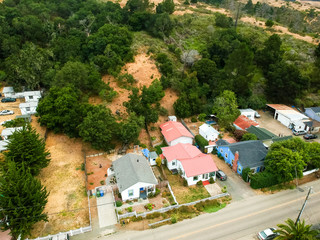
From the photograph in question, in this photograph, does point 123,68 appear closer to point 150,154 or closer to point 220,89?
point 220,89

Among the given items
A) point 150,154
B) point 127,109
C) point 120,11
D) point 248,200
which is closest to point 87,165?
point 150,154

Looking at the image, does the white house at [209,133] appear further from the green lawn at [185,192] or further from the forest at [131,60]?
the green lawn at [185,192]

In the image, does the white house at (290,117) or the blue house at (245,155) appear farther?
the white house at (290,117)

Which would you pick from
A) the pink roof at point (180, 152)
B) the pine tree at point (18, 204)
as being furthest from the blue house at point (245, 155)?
the pine tree at point (18, 204)

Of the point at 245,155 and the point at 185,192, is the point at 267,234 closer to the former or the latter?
the point at 185,192

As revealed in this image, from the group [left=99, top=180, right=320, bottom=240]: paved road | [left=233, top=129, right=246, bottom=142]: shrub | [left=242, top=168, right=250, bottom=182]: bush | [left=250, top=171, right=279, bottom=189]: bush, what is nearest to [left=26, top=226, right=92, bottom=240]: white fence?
[left=99, top=180, right=320, bottom=240]: paved road
